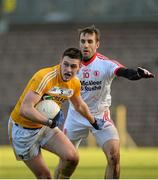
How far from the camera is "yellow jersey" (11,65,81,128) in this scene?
11578mm

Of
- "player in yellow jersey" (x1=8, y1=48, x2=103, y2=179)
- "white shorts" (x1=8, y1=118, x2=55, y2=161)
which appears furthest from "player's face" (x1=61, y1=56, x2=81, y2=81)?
"white shorts" (x1=8, y1=118, x2=55, y2=161)

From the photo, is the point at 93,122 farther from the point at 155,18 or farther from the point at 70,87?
the point at 155,18

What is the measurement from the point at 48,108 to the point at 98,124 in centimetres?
154

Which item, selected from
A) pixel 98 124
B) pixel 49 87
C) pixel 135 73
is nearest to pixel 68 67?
pixel 49 87

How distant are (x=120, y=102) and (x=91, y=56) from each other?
62.3ft

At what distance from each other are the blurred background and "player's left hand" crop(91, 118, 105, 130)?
1851 centimetres

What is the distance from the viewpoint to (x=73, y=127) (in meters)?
13.9

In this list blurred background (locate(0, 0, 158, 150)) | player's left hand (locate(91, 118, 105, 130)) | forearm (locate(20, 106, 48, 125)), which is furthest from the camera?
blurred background (locate(0, 0, 158, 150))

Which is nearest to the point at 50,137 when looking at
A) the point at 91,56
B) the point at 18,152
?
the point at 18,152

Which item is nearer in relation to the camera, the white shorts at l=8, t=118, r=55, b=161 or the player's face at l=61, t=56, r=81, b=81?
the player's face at l=61, t=56, r=81, b=81

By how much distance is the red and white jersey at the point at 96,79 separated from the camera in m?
13.3

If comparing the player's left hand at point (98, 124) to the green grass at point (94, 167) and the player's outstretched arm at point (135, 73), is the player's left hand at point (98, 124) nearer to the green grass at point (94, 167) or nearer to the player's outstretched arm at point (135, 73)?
the player's outstretched arm at point (135, 73)

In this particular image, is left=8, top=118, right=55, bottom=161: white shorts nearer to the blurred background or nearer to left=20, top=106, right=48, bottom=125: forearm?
left=20, top=106, right=48, bottom=125: forearm

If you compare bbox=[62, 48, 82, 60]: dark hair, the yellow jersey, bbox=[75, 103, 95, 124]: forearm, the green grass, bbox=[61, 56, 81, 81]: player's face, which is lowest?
the green grass
